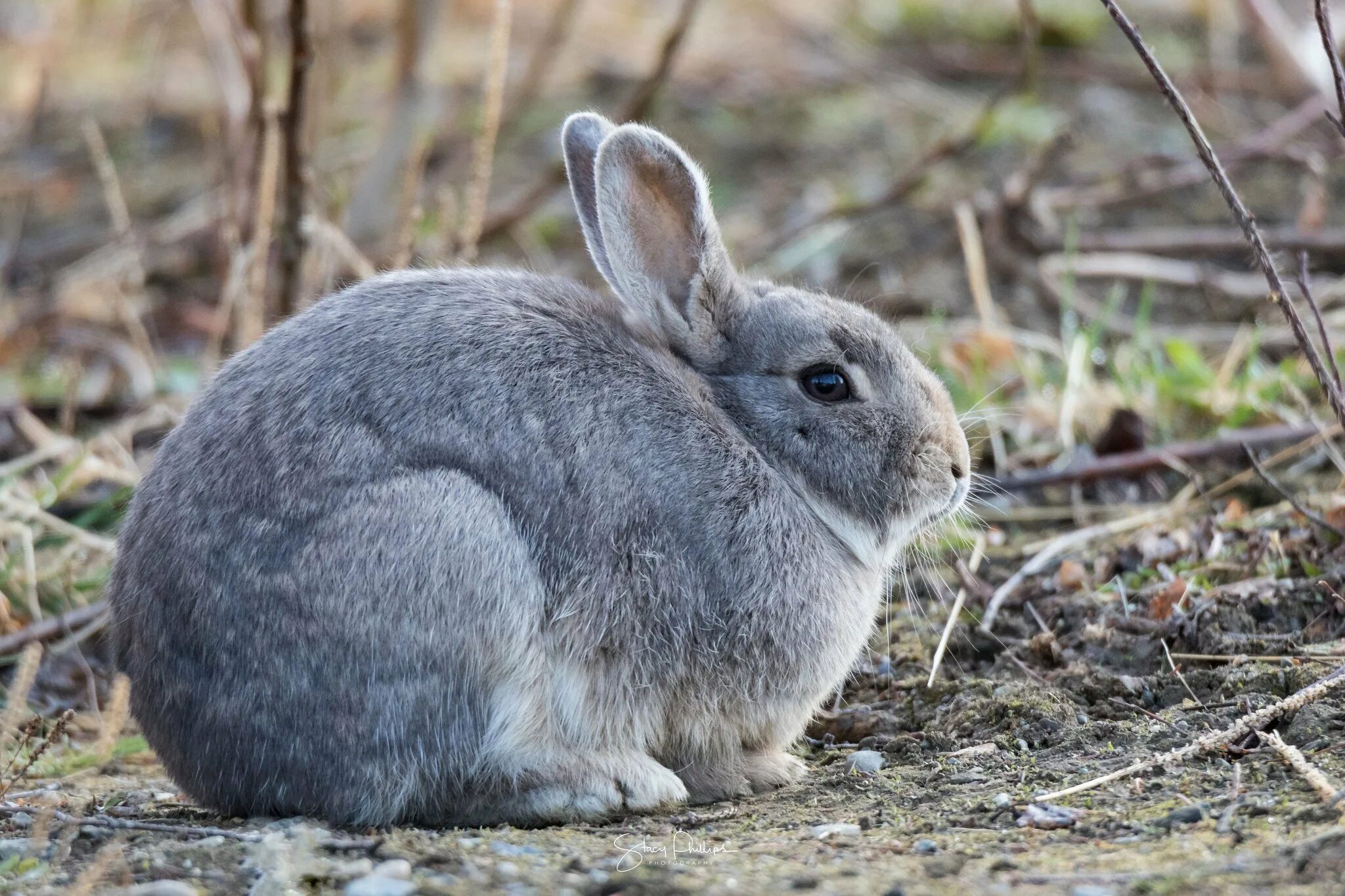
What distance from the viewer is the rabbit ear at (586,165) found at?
15.0 feet

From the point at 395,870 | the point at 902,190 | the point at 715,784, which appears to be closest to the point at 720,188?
the point at 902,190

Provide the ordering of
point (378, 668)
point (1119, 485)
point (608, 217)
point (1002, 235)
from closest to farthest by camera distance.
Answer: point (378, 668), point (608, 217), point (1119, 485), point (1002, 235)

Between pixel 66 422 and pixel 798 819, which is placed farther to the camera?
pixel 66 422

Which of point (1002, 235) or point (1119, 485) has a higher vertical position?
point (1002, 235)

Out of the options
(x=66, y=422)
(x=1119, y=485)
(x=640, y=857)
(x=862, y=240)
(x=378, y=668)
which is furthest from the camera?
(x=862, y=240)

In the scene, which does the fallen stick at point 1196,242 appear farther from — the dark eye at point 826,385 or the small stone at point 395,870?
the small stone at point 395,870

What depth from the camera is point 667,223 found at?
4398 millimetres

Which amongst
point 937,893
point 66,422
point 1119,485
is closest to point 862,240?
point 1119,485

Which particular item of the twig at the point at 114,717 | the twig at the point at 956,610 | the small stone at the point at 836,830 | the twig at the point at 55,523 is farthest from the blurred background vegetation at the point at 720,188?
the small stone at the point at 836,830

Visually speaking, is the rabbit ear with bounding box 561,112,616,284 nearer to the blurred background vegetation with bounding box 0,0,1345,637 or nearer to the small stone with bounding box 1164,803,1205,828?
the blurred background vegetation with bounding box 0,0,1345,637

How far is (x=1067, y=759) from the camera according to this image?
380cm

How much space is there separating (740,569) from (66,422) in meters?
3.69

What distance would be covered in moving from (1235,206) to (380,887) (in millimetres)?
2717

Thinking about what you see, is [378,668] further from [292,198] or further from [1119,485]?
[1119,485]
